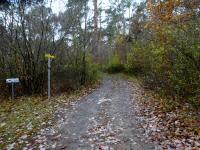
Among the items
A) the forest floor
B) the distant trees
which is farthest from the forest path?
the distant trees

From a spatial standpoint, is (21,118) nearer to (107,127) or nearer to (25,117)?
(25,117)

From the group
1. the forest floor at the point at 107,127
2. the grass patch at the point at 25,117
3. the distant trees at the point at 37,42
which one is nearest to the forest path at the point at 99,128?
the forest floor at the point at 107,127

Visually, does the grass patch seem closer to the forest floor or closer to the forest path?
the forest floor

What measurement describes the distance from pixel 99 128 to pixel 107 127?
9.1 inches

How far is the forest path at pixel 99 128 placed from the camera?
6.96 meters

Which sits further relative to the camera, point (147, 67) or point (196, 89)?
point (147, 67)

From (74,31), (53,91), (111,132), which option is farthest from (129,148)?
(74,31)

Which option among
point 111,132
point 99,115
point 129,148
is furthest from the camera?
Result: point 99,115

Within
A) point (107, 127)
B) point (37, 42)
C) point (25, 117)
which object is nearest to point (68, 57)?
point (37, 42)

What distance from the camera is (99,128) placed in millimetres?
8398

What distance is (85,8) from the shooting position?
18391mm

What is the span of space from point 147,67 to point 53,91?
540cm

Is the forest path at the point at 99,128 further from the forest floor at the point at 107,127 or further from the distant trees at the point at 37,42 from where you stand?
the distant trees at the point at 37,42

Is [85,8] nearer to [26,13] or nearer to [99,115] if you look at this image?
[26,13]
